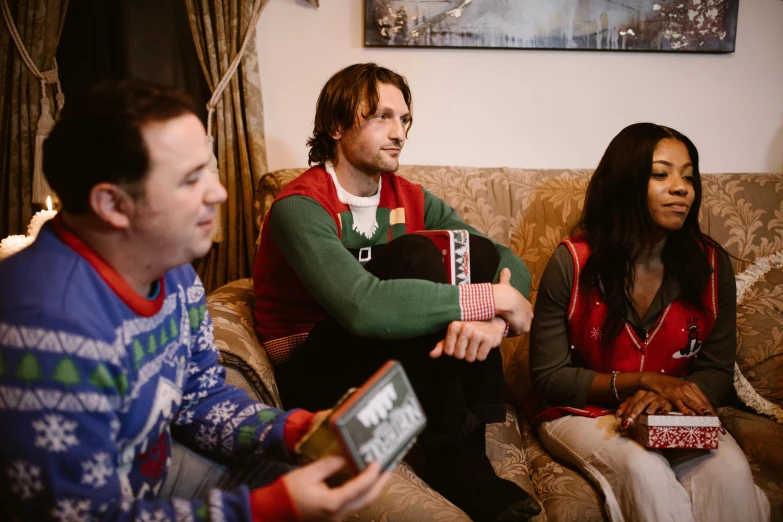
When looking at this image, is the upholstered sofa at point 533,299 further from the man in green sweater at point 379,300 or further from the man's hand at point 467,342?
the man's hand at point 467,342

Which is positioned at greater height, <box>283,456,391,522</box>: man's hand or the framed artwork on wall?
the framed artwork on wall

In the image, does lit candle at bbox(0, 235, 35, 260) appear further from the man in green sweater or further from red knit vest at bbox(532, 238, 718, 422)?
red knit vest at bbox(532, 238, 718, 422)

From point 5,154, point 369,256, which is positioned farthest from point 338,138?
point 5,154

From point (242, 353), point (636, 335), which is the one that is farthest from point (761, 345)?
point (242, 353)

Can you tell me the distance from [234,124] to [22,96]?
0.89 m

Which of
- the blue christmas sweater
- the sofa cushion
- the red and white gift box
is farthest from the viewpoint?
the sofa cushion

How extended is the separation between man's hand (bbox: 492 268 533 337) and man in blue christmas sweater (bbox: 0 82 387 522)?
0.67 meters

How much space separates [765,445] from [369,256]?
119 cm

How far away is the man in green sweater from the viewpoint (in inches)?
51.6

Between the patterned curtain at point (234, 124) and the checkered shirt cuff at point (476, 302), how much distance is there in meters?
1.21

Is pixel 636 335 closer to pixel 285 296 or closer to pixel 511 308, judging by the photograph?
pixel 511 308

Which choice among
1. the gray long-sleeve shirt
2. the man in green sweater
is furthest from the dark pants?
the gray long-sleeve shirt

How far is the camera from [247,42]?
233 centimetres

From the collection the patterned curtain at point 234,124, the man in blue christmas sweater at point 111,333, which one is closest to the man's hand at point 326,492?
the man in blue christmas sweater at point 111,333
